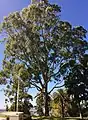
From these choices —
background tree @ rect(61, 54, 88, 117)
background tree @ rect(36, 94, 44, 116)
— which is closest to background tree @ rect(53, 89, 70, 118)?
background tree @ rect(36, 94, 44, 116)

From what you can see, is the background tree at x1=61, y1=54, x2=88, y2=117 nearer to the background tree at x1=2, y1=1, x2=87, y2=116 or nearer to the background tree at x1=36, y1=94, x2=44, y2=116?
the background tree at x1=2, y1=1, x2=87, y2=116

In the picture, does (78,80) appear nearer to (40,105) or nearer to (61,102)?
(61,102)

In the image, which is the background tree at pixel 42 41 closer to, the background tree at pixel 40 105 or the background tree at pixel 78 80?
the background tree at pixel 78 80

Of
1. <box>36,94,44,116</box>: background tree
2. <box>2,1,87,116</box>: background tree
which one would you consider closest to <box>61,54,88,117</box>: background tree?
<box>2,1,87,116</box>: background tree

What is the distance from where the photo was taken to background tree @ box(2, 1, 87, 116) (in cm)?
4053

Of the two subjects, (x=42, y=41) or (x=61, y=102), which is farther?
(x=61, y=102)

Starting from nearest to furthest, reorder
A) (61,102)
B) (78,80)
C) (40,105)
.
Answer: (78,80) < (61,102) < (40,105)

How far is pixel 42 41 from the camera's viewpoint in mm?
41281

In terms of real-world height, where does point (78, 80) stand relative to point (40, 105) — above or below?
above

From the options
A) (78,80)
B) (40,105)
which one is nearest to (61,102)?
(40,105)

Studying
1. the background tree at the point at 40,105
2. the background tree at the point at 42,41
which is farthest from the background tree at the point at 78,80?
the background tree at the point at 40,105

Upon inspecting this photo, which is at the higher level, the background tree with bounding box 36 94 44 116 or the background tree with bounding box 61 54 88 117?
the background tree with bounding box 61 54 88 117

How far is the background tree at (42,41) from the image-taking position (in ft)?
133

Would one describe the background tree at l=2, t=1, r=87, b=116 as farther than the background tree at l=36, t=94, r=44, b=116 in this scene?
No
